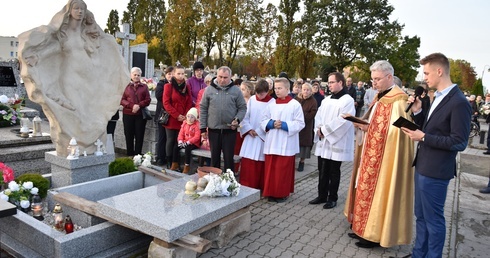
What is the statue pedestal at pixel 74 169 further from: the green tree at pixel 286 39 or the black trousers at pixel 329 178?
the green tree at pixel 286 39

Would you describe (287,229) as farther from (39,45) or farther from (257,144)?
(39,45)

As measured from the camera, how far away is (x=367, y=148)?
4.29 m

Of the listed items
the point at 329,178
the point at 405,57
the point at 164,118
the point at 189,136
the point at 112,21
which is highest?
the point at 112,21

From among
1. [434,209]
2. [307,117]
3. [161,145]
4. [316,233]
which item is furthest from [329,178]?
[161,145]

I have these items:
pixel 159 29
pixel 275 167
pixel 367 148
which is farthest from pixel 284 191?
pixel 159 29

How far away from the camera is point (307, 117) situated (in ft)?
25.6

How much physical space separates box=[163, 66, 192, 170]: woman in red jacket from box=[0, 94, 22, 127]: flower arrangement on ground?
3.06m

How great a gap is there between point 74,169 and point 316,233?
3109 millimetres

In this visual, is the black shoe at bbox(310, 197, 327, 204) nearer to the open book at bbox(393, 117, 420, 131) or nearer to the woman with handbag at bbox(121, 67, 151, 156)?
the open book at bbox(393, 117, 420, 131)

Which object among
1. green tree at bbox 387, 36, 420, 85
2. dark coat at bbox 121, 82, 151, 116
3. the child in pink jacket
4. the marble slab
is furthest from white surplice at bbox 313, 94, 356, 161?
green tree at bbox 387, 36, 420, 85

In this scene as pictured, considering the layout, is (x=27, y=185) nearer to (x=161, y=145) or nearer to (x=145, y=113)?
(x=145, y=113)

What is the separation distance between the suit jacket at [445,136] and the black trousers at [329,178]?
188 cm

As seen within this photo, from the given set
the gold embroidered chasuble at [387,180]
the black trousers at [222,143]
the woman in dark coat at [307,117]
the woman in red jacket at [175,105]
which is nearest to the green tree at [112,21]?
the woman in red jacket at [175,105]

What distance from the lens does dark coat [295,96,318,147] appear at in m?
7.77
